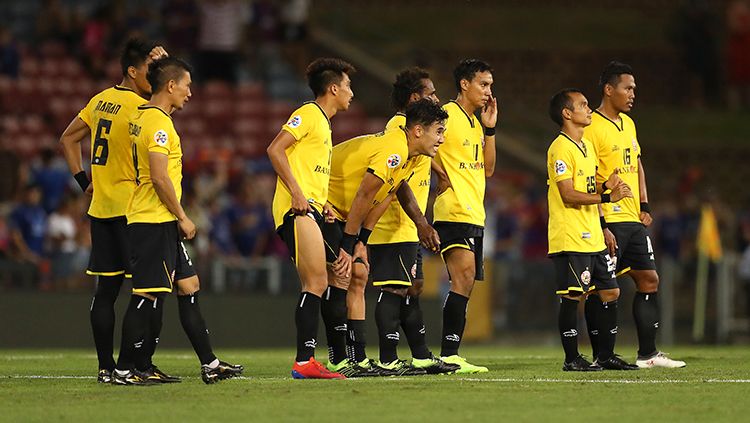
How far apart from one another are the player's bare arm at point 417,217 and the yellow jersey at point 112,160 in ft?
6.63

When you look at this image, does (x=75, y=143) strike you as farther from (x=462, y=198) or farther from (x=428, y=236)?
(x=462, y=198)

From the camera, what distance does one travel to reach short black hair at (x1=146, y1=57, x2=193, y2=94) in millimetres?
10047

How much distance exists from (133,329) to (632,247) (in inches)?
173

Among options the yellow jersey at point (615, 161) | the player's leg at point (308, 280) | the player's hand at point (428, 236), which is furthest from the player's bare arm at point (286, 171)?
the yellow jersey at point (615, 161)

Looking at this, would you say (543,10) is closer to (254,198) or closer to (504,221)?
(504,221)

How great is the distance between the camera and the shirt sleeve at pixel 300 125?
33.5 feet

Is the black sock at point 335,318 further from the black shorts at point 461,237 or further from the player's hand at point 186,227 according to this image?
the player's hand at point 186,227

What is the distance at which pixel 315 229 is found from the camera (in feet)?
33.3

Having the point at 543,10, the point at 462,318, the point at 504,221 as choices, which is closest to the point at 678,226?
the point at 504,221

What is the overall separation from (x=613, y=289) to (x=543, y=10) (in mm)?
18941

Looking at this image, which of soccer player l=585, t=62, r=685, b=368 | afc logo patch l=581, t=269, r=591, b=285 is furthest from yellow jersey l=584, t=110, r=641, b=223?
afc logo patch l=581, t=269, r=591, b=285

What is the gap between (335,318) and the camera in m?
10.7

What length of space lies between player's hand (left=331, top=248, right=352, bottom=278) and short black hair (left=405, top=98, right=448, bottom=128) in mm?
1087

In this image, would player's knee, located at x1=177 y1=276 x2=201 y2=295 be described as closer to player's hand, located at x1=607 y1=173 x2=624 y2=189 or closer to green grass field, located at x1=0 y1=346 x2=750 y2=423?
green grass field, located at x1=0 y1=346 x2=750 y2=423
